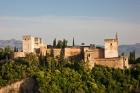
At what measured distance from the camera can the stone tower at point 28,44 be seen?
62.7m

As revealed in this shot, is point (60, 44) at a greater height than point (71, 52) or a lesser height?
greater

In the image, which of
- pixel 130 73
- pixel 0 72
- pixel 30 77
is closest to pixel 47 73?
pixel 30 77

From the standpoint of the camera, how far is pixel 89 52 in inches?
2331

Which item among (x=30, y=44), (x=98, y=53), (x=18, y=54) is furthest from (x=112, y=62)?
(x=18, y=54)

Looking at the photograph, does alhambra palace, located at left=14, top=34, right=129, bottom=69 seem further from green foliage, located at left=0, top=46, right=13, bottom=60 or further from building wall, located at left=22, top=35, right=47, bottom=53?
green foliage, located at left=0, top=46, right=13, bottom=60

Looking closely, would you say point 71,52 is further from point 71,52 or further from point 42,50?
point 42,50

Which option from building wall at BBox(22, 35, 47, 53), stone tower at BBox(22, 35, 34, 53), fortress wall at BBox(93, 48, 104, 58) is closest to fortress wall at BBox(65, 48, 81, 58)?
fortress wall at BBox(93, 48, 104, 58)

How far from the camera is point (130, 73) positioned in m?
59.5

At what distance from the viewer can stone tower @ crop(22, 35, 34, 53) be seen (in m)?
62.7

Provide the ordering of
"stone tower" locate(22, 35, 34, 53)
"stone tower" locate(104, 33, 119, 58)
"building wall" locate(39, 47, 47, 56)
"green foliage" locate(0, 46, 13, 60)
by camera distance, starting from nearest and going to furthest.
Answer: "stone tower" locate(104, 33, 119, 58) → "building wall" locate(39, 47, 47, 56) → "stone tower" locate(22, 35, 34, 53) → "green foliage" locate(0, 46, 13, 60)

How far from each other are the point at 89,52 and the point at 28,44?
871 centimetres

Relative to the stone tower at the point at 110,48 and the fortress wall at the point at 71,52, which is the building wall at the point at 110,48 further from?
the fortress wall at the point at 71,52

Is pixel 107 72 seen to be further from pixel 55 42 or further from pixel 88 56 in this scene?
pixel 55 42

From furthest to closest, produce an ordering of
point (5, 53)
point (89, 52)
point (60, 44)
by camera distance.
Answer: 1. point (5, 53)
2. point (60, 44)
3. point (89, 52)
